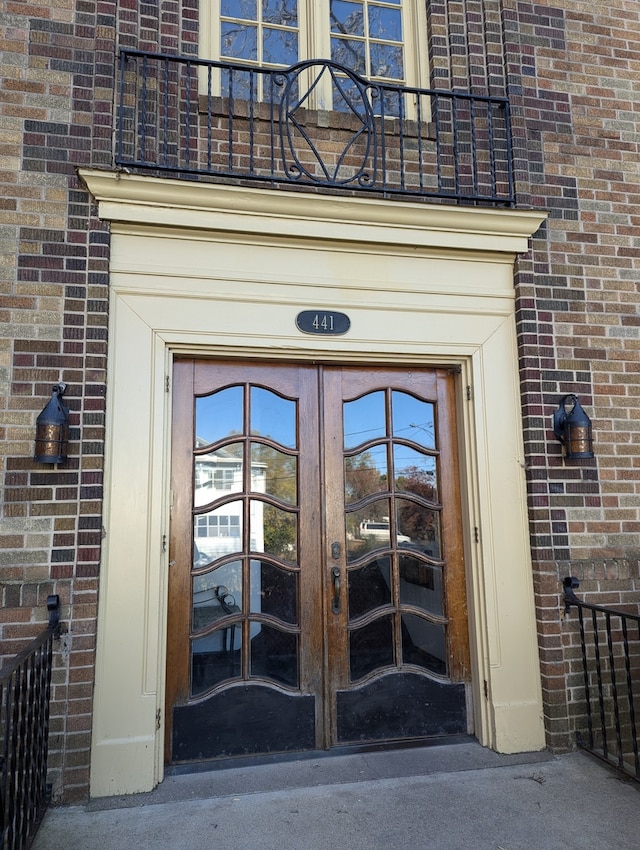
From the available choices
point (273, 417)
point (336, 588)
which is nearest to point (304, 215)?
point (273, 417)

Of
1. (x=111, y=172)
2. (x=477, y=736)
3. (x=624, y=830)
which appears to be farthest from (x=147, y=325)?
(x=624, y=830)

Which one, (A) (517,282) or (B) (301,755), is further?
(A) (517,282)

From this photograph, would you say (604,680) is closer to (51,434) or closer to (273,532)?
(273,532)

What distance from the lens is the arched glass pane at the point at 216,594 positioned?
3.38 m

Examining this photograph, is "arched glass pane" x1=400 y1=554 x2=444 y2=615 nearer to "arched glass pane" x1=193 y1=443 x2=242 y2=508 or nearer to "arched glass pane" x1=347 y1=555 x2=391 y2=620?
"arched glass pane" x1=347 y1=555 x2=391 y2=620

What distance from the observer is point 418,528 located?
12.2ft

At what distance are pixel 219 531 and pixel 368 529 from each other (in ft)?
3.08

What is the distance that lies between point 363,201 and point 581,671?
3.21 meters

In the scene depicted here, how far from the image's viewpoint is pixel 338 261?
3.65 meters

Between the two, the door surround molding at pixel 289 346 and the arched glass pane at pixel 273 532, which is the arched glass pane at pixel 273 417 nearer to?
the door surround molding at pixel 289 346

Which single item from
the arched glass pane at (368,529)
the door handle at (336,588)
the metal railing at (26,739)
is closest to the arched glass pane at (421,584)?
the arched glass pane at (368,529)

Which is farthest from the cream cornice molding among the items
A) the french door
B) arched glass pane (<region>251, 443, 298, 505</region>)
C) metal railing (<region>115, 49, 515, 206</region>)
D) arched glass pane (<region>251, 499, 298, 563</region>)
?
arched glass pane (<region>251, 499, 298, 563</region>)

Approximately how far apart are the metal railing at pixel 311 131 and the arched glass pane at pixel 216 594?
2.36 metres

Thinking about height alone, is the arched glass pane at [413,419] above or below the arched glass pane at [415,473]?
above
